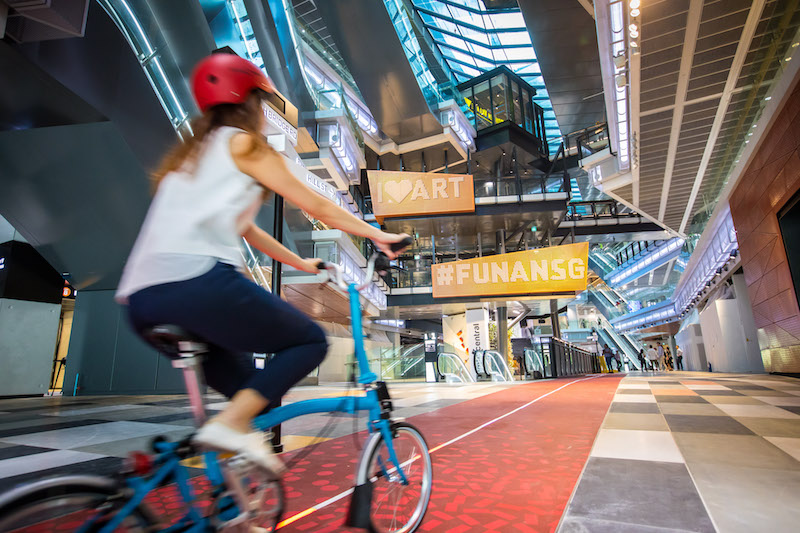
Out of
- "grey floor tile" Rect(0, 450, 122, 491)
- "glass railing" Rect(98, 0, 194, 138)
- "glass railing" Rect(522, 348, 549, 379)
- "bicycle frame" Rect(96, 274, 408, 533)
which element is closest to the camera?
"bicycle frame" Rect(96, 274, 408, 533)

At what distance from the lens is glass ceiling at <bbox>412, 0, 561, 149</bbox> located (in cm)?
2097

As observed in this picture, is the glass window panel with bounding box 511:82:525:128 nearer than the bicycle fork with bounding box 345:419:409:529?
No

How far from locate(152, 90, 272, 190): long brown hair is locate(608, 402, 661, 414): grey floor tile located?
4970 millimetres

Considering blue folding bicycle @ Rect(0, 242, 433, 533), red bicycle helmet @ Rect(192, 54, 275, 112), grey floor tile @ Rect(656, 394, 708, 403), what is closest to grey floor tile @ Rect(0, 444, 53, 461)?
blue folding bicycle @ Rect(0, 242, 433, 533)

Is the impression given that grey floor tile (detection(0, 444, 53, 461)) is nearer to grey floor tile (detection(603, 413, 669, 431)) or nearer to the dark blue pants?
the dark blue pants

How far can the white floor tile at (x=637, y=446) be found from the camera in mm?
2465

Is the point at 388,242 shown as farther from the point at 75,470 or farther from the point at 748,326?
the point at 748,326

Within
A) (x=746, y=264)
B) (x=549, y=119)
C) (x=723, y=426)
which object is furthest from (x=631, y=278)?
(x=723, y=426)

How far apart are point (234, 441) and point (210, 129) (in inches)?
35.0

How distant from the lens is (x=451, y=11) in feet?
71.8

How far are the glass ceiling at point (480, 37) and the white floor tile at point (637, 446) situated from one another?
22170 millimetres

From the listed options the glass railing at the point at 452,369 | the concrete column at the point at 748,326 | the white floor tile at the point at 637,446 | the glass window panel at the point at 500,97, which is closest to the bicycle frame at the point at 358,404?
the white floor tile at the point at 637,446

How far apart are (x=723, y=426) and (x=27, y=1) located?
7.74 meters

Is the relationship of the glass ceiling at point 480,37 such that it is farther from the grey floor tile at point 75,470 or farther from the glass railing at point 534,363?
the grey floor tile at point 75,470
